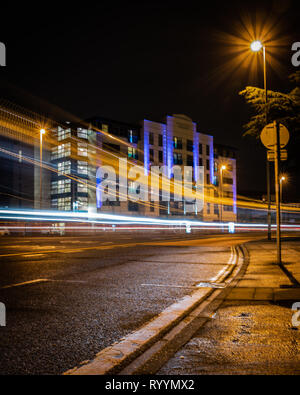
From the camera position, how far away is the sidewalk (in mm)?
3244

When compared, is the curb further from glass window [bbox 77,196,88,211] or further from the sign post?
glass window [bbox 77,196,88,211]

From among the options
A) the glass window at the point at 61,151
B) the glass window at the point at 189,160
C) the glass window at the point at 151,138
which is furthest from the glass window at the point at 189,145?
the glass window at the point at 61,151

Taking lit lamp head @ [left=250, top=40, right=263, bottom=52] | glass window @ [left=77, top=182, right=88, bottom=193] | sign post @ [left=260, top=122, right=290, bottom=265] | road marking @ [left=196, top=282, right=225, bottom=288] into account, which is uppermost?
lit lamp head @ [left=250, top=40, right=263, bottom=52]

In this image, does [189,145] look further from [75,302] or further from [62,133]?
[75,302]

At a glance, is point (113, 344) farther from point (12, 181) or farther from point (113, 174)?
point (12, 181)

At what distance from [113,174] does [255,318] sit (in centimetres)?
5361

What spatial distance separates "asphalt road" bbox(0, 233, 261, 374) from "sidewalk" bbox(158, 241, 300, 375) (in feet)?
3.11

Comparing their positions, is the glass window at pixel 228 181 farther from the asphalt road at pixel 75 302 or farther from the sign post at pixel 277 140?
the sign post at pixel 277 140

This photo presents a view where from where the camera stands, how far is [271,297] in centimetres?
623

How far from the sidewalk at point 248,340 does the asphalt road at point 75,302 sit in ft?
3.11

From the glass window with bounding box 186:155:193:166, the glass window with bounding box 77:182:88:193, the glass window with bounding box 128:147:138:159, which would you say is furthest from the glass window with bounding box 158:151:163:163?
the glass window with bounding box 77:182:88:193

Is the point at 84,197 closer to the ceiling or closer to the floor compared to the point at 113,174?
closer to the floor

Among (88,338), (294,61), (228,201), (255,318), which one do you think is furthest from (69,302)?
(228,201)

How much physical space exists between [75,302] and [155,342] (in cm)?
228
